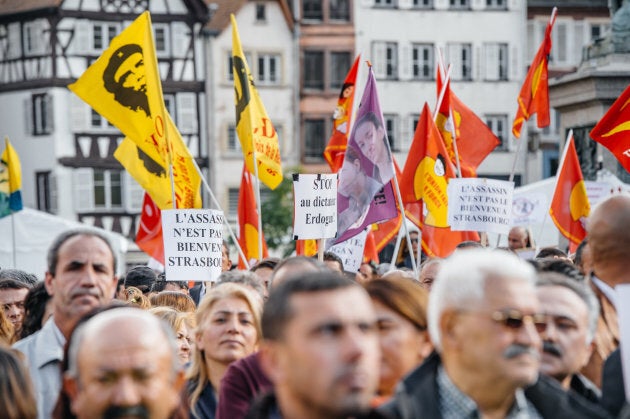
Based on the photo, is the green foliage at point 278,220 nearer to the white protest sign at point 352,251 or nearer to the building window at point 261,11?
the building window at point 261,11

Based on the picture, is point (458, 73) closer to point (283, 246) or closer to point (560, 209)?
point (283, 246)

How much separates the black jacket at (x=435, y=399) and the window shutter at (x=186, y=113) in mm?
44676

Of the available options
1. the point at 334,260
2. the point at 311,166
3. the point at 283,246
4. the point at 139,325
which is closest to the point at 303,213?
the point at 334,260

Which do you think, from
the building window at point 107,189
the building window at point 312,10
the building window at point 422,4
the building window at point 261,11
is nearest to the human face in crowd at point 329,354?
the building window at point 107,189

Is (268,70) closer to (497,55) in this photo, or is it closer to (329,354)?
(497,55)

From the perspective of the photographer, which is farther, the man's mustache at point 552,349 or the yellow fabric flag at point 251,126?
the yellow fabric flag at point 251,126

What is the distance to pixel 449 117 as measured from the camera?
1577cm

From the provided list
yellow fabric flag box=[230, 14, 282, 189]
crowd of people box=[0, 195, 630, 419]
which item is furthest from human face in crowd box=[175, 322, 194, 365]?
yellow fabric flag box=[230, 14, 282, 189]

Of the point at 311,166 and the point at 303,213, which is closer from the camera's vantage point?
the point at 303,213

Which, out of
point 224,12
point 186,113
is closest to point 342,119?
point 186,113

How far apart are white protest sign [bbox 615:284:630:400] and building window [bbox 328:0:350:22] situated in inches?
1848

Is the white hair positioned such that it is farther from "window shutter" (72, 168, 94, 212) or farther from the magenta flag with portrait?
"window shutter" (72, 168, 94, 212)

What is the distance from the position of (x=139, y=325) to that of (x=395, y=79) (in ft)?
157

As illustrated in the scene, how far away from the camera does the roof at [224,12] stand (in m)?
49.7
